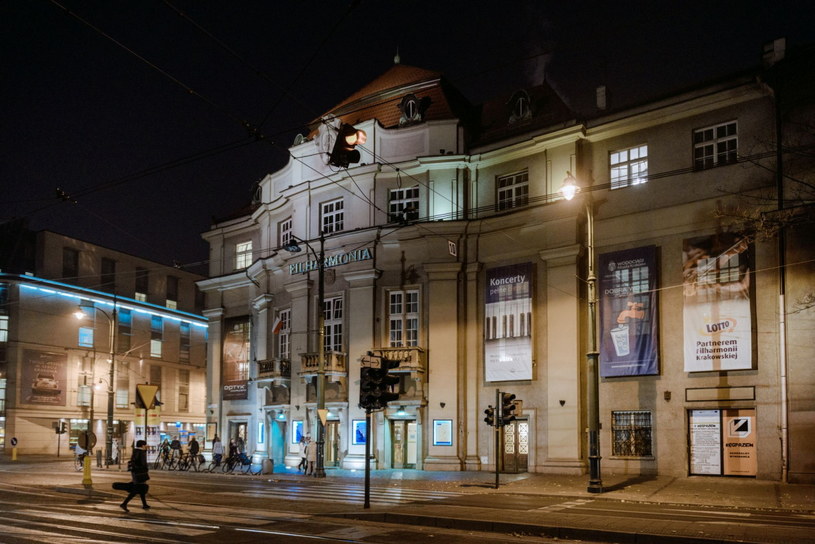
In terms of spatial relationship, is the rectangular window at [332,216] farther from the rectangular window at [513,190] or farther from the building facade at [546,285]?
the rectangular window at [513,190]

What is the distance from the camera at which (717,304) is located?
27.6 metres

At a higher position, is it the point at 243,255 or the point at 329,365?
the point at 243,255

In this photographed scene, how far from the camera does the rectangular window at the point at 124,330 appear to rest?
70.6 metres

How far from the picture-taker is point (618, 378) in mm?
29938

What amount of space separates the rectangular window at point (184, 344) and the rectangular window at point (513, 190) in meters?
51.5

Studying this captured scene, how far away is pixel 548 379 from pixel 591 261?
29.8 ft

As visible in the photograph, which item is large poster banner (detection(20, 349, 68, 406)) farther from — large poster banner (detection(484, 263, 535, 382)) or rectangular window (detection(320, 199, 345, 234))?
large poster banner (detection(484, 263, 535, 382))

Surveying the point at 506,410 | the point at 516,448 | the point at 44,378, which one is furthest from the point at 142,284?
the point at 506,410

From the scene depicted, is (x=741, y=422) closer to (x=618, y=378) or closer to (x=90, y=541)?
(x=618, y=378)

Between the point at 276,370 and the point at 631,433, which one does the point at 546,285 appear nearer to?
the point at 631,433

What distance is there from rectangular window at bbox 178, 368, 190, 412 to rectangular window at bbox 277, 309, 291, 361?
3952 centimetres

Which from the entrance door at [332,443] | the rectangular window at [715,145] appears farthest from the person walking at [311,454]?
the rectangular window at [715,145]

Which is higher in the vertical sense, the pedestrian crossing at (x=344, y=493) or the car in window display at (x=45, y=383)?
the car in window display at (x=45, y=383)

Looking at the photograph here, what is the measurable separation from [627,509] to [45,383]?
181 ft
